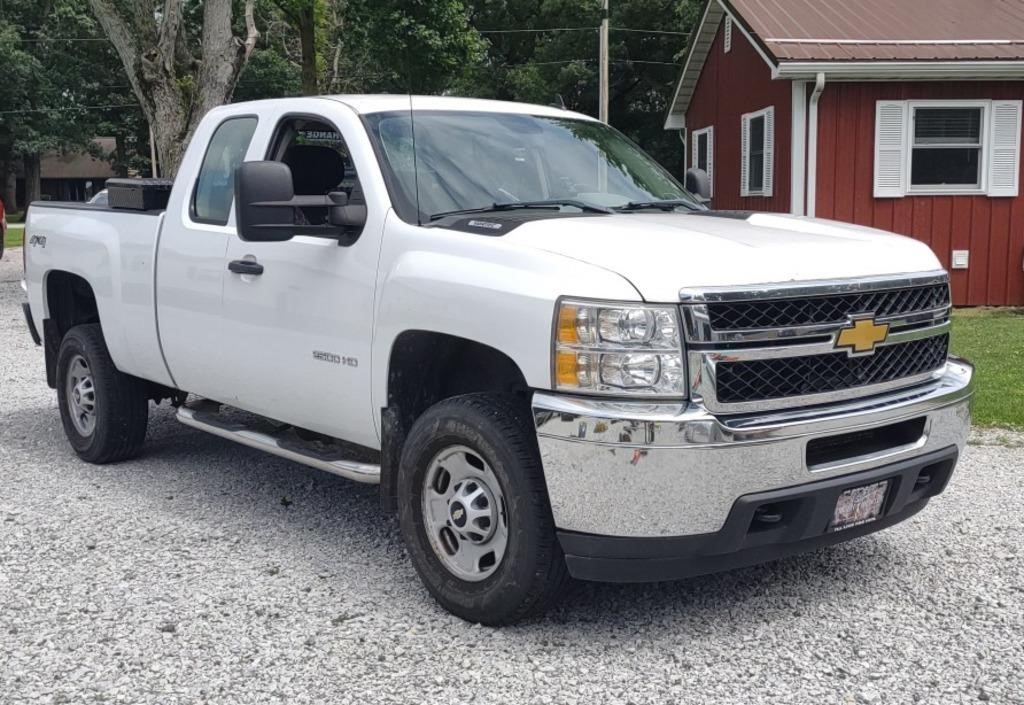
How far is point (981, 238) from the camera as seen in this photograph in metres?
15.2

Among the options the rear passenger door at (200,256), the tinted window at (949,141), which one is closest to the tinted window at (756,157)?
the tinted window at (949,141)

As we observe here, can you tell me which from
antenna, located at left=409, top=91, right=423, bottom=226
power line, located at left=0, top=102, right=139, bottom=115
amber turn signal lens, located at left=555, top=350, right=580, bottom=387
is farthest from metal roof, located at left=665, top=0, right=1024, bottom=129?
power line, located at left=0, top=102, right=139, bottom=115

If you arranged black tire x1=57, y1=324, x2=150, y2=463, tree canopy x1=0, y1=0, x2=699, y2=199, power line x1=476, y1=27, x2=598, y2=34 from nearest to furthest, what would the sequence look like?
1. black tire x1=57, y1=324, x2=150, y2=463
2. tree canopy x1=0, y1=0, x2=699, y2=199
3. power line x1=476, y1=27, x2=598, y2=34

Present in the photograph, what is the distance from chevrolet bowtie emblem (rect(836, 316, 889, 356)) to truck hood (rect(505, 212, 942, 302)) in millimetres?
177

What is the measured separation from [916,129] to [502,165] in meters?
11.3

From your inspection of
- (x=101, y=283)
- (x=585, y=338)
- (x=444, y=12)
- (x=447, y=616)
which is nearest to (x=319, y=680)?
(x=447, y=616)

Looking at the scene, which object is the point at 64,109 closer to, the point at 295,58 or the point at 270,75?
the point at 270,75

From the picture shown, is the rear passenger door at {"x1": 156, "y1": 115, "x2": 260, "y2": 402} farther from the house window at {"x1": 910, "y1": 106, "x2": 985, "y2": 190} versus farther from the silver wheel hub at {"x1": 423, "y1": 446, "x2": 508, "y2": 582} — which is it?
the house window at {"x1": 910, "y1": 106, "x2": 985, "y2": 190}

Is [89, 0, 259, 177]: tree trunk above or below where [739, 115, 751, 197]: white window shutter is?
above

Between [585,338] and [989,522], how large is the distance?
286 centimetres

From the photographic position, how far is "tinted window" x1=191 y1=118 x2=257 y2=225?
19.3ft

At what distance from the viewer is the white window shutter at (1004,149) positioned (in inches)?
587

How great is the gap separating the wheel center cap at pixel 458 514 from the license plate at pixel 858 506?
1.32 meters

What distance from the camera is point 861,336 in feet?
→ 13.8
